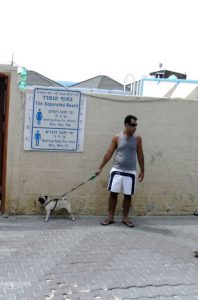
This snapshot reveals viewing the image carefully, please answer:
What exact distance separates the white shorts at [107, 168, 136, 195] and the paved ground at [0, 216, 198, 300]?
1.75ft

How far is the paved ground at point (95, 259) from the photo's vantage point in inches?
167

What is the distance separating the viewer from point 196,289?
443 cm

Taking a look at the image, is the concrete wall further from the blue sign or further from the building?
the building

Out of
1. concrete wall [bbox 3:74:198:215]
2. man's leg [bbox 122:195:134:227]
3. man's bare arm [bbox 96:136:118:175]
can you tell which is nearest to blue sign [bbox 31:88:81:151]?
concrete wall [bbox 3:74:198:215]

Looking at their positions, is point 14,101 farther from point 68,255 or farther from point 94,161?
point 68,255

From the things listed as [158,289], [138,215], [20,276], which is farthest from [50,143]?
[158,289]

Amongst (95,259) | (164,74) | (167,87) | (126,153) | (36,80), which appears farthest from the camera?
(164,74)

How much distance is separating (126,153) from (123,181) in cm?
41

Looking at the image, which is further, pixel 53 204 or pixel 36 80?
pixel 36 80

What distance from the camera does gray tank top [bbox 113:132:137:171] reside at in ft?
20.6

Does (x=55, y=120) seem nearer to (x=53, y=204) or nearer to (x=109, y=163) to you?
(x=109, y=163)

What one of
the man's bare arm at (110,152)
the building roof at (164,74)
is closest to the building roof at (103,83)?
the building roof at (164,74)

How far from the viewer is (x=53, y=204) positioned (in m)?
6.34

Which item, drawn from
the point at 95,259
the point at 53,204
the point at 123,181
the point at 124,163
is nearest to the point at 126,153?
the point at 124,163
